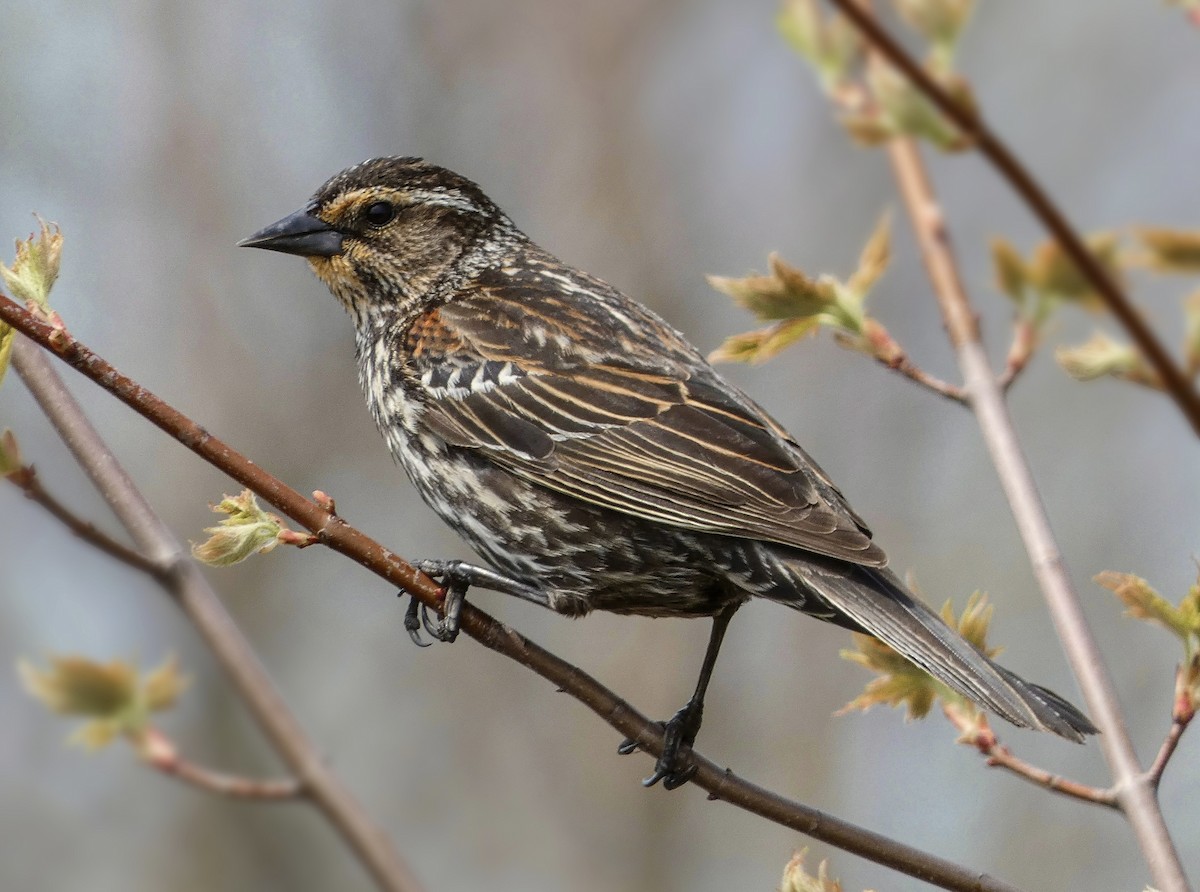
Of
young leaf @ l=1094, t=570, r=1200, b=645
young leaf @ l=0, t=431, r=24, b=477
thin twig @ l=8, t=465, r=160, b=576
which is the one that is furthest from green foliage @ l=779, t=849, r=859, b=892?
young leaf @ l=0, t=431, r=24, b=477

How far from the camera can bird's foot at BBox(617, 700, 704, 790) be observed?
10.5 feet

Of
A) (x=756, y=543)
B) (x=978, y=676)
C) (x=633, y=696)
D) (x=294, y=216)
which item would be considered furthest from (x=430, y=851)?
(x=978, y=676)

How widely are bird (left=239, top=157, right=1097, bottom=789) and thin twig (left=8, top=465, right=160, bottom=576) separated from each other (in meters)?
1.10

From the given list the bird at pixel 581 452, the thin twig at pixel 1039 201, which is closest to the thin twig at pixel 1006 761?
the bird at pixel 581 452

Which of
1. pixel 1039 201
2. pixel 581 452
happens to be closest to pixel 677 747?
pixel 581 452

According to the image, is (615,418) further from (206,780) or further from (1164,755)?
(206,780)

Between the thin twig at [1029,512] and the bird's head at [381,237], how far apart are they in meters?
2.39

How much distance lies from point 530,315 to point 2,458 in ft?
7.18

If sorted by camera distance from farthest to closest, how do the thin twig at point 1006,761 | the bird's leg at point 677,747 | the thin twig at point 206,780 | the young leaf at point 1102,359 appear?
the bird's leg at point 677,747
the thin twig at point 1006,761
the thin twig at point 206,780
the young leaf at point 1102,359

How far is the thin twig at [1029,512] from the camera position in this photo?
6.26 ft

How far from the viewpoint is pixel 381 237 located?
4.34 metres

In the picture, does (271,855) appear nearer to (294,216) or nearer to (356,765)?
(356,765)

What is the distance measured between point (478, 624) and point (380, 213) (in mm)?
1942

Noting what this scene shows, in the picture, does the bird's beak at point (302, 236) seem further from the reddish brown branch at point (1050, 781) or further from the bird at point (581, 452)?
the reddish brown branch at point (1050, 781)
